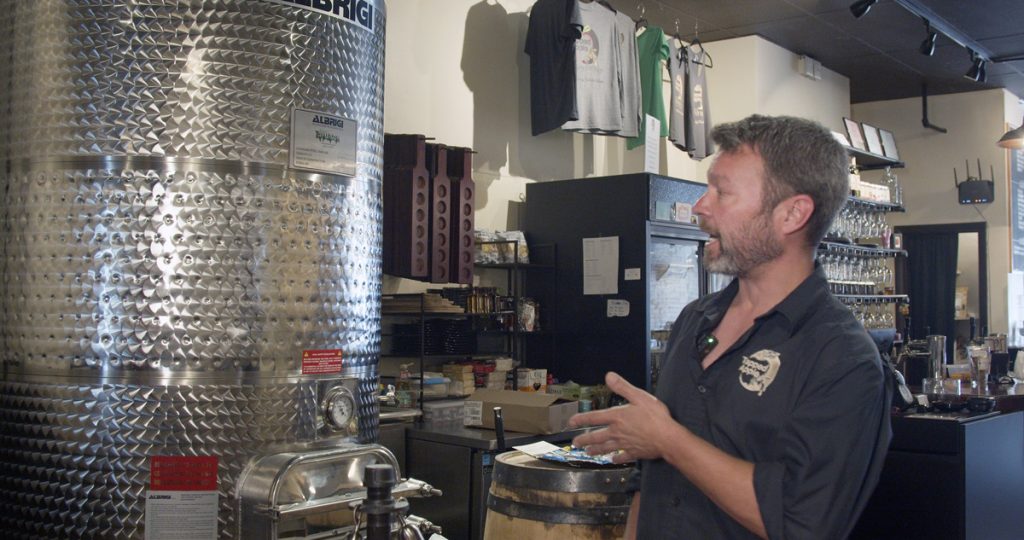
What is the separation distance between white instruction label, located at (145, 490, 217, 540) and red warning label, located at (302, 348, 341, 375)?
1.36ft

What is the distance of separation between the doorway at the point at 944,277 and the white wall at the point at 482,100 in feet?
16.1

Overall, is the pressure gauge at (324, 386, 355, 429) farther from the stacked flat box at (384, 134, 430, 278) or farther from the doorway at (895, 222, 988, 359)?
the doorway at (895, 222, 988, 359)

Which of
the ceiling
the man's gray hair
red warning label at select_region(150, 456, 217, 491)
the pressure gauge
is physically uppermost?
the ceiling

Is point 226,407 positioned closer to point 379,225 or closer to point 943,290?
point 379,225

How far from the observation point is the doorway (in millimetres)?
10586

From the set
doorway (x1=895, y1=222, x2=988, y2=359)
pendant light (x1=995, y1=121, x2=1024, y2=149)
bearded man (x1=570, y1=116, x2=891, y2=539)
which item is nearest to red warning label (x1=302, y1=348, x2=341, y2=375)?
bearded man (x1=570, y1=116, x2=891, y2=539)

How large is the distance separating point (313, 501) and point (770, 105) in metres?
6.75

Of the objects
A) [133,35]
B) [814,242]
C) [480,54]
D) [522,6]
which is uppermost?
[522,6]

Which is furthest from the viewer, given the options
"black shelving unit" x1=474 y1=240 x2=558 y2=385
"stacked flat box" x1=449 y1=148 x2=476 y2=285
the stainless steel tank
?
"black shelving unit" x1=474 y1=240 x2=558 y2=385

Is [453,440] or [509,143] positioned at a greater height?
[509,143]

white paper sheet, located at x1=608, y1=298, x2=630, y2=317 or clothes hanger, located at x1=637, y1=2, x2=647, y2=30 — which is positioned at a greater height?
clothes hanger, located at x1=637, y1=2, x2=647, y2=30

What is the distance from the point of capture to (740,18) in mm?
7570

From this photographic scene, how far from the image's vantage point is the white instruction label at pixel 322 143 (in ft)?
8.70

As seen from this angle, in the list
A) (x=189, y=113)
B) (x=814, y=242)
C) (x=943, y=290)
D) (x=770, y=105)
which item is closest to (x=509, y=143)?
(x=770, y=105)
